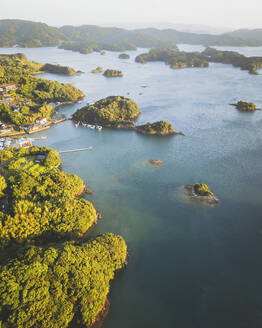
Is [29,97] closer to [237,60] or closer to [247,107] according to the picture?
[247,107]

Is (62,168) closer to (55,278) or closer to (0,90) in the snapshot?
(55,278)

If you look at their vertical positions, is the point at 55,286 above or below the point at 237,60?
below

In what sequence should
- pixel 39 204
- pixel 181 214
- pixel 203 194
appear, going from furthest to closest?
pixel 203 194
pixel 181 214
pixel 39 204

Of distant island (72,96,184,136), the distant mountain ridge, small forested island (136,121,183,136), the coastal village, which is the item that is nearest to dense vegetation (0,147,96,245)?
the coastal village

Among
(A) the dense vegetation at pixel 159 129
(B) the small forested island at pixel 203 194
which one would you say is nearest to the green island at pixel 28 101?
(A) the dense vegetation at pixel 159 129

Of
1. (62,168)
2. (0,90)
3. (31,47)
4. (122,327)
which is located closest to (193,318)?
(122,327)

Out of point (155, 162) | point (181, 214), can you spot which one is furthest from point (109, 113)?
point (181, 214)

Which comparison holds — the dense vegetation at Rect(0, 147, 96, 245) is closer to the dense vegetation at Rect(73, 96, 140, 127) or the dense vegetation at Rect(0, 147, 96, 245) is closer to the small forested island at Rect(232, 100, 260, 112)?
the dense vegetation at Rect(73, 96, 140, 127)
